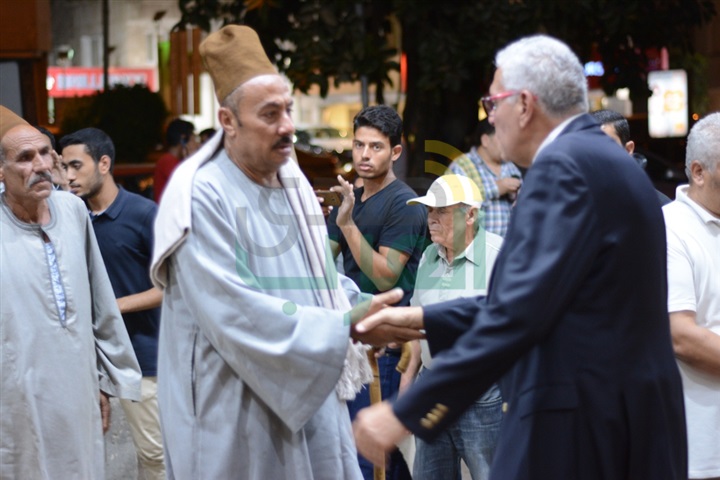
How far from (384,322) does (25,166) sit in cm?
213

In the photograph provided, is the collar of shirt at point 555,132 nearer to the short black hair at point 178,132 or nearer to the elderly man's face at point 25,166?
the elderly man's face at point 25,166

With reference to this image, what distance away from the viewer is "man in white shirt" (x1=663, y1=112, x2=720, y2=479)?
4.41 meters

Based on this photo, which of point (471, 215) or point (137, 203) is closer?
point (471, 215)

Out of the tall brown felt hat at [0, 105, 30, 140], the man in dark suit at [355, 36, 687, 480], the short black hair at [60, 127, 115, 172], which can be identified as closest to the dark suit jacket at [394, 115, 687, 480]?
the man in dark suit at [355, 36, 687, 480]

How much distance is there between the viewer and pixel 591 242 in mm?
3092

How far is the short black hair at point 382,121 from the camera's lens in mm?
6465

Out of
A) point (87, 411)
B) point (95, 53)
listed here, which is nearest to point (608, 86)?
point (87, 411)

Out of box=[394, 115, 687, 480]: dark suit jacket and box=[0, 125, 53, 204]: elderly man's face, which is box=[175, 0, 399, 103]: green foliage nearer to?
box=[0, 125, 53, 204]: elderly man's face

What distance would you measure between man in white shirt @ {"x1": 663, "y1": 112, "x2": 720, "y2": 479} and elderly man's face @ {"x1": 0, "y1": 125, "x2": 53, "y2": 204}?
271 cm

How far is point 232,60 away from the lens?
3.93 meters

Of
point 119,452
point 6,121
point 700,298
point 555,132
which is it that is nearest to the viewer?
point 555,132

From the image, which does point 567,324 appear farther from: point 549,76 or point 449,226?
point 449,226

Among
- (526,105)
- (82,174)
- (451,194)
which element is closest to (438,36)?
(82,174)

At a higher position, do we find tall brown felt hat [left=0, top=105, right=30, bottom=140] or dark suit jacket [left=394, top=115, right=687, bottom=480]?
tall brown felt hat [left=0, top=105, right=30, bottom=140]
